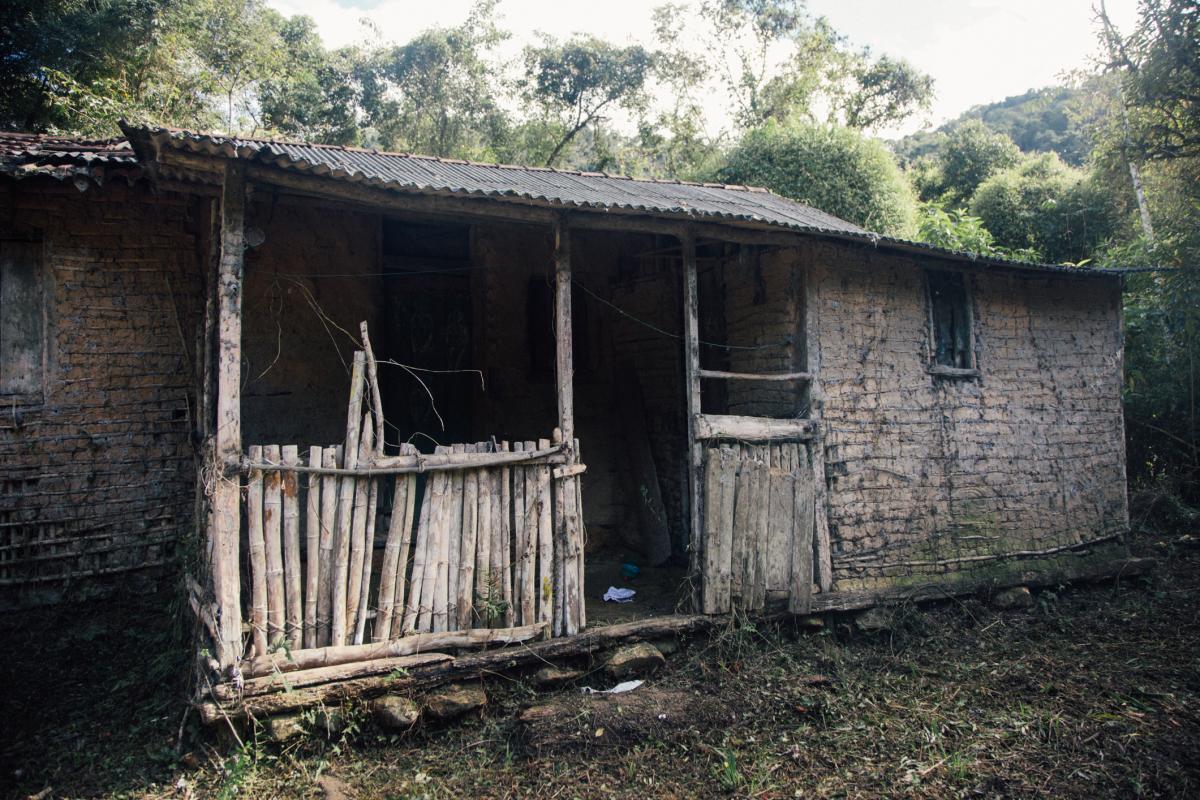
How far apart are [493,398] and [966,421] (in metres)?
4.62

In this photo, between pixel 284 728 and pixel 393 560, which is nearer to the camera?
pixel 284 728

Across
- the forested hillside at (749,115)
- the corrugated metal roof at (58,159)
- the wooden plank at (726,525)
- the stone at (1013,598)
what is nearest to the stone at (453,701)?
the wooden plank at (726,525)

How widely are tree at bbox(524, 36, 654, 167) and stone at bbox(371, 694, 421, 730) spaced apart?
19.4 m

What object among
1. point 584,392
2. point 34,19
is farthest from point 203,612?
point 34,19

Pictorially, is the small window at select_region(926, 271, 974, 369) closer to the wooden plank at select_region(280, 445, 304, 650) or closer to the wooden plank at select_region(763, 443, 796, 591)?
Result: the wooden plank at select_region(763, 443, 796, 591)

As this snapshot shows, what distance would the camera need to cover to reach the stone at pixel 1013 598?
7.33 metres

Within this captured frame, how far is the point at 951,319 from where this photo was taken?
300 inches

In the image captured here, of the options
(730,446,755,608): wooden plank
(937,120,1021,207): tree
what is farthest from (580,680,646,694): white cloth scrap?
(937,120,1021,207): tree

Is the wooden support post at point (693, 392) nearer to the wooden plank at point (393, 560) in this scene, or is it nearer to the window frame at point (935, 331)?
the wooden plank at point (393, 560)

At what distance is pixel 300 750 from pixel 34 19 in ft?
41.1

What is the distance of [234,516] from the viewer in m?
4.33

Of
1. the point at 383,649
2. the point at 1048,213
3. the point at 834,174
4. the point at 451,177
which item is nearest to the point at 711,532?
the point at 383,649

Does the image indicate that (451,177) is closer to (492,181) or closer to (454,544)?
(492,181)

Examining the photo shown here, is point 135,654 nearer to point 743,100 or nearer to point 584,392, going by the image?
point 584,392
